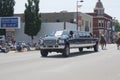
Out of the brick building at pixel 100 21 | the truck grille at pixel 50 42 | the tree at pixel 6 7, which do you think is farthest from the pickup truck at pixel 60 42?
the brick building at pixel 100 21

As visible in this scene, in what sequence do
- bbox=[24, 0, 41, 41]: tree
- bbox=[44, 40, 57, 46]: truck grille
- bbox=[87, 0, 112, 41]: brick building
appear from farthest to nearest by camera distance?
1. bbox=[87, 0, 112, 41]: brick building
2. bbox=[24, 0, 41, 41]: tree
3. bbox=[44, 40, 57, 46]: truck grille

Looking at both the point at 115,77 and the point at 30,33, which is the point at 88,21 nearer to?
the point at 30,33

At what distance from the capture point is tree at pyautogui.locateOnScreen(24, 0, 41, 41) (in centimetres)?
6334

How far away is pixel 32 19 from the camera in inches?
2516

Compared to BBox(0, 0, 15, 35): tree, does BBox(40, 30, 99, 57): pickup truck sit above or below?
below

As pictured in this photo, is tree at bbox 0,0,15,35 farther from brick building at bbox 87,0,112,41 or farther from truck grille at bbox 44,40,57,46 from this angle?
brick building at bbox 87,0,112,41

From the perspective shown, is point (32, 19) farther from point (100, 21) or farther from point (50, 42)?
point (100, 21)

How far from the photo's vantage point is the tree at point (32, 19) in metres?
63.3

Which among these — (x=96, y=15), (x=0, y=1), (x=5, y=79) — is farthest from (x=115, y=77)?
(x=96, y=15)

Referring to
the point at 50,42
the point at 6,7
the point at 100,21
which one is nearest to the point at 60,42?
the point at 50,42

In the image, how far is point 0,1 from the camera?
61438 mm

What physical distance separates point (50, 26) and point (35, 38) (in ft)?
12.2

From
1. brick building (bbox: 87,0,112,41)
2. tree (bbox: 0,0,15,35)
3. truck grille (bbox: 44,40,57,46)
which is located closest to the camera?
truck grille (bbox: 44,40,57,46)

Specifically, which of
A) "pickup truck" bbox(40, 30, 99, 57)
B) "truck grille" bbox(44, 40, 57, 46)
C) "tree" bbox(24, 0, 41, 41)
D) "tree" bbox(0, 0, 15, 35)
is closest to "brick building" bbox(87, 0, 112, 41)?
"tree" bbox(24, 0, 41, 41)
